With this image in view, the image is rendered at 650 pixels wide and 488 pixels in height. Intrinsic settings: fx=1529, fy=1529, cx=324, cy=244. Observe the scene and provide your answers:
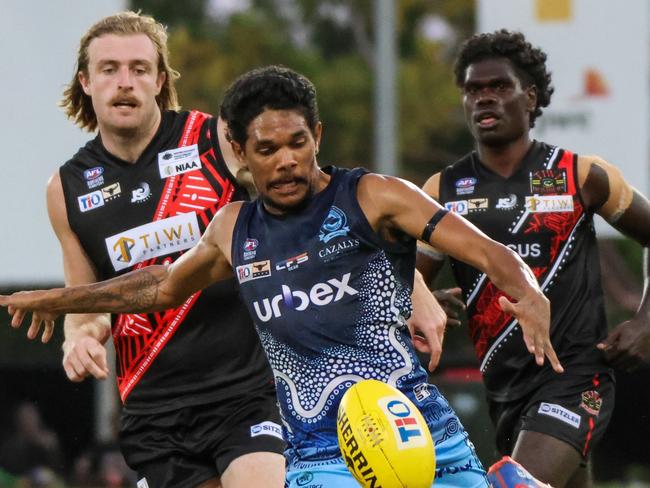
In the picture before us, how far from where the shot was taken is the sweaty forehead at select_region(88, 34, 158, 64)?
7164 mm

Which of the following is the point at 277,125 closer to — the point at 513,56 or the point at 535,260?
the point at 535,260

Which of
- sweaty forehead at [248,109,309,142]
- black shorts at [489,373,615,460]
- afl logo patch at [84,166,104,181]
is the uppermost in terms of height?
sweaty forehead at [248,109,309,142]

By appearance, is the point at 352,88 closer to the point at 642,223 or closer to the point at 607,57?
the point at 607,57

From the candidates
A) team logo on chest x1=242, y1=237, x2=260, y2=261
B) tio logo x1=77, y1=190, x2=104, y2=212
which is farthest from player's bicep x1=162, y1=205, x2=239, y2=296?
tio logo x1=77, y1=190, x2=104, y2=212

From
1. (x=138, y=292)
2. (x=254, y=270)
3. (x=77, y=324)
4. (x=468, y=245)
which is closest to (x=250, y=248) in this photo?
(x=254, y=270)

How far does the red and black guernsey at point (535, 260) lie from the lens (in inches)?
286

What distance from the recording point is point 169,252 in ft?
23.0

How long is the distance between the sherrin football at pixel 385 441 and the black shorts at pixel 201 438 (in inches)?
68.1

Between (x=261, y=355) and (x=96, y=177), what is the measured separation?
3.76 ft

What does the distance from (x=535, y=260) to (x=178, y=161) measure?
175 cm

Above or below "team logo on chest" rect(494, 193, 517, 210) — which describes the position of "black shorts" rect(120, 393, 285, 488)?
below

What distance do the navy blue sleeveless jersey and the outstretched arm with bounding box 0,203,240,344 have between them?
41cm

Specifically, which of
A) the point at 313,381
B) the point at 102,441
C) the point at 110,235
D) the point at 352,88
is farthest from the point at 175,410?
the point at 352,88

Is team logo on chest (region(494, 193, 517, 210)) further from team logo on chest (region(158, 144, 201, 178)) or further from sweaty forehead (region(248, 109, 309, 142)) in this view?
sweaty forehead (region(248, 109, 309, 142))
